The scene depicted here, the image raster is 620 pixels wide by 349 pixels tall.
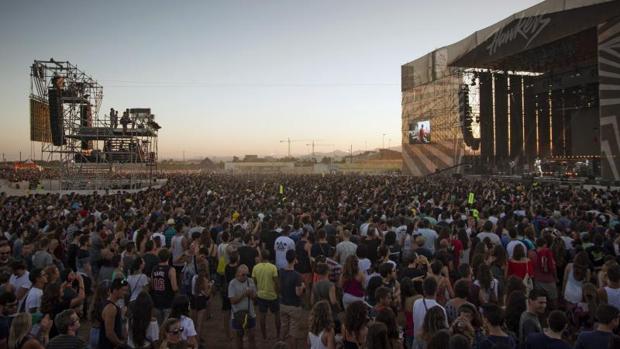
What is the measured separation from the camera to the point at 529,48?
102 ft

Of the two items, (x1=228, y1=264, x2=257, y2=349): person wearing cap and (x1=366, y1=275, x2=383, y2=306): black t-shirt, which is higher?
(x1=366, y1=275, x2=383, y2=306): black t-shirt

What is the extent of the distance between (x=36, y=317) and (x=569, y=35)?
32871mm

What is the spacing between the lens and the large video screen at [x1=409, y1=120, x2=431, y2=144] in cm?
4912

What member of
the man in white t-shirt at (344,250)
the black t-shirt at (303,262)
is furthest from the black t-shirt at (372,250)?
the black t-shirt at (303,262)

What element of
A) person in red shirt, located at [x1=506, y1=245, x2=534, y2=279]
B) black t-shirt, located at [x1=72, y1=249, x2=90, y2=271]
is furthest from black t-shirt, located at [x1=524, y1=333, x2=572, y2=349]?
black t-shirt, located at [x1=72, y1=249, x2=90, y2=271]

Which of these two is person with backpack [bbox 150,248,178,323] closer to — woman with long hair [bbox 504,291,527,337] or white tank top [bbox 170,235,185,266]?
white tank top [bbox 170,235,185,266]

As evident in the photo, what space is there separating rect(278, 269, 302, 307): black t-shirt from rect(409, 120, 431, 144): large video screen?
4514 cm

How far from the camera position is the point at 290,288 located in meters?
5.95

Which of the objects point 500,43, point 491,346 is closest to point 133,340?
point 491,346

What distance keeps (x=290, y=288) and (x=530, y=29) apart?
31.5 meters

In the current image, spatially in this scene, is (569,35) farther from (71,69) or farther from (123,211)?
(71,69)

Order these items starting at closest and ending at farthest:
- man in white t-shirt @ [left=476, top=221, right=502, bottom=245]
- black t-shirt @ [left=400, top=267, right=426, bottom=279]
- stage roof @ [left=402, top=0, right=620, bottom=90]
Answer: black t-shirt @ [left=400, top=267, right=426, bottom=279]
man in white t-shirt @ [left=476, top=221, right=502, bottom=245]
stage roof @ [left=402, top=0, right=620, bottom=90]

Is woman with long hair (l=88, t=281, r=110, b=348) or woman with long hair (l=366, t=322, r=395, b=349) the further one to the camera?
woman with long hair (l=88, t=281, r=110, b=348)

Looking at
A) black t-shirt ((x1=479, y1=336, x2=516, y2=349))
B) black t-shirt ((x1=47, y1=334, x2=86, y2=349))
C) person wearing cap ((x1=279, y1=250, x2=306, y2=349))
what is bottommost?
person wearing cap ((x1=279, y1=250, x2=306, y2=349))
